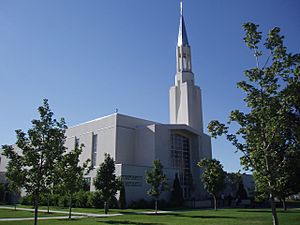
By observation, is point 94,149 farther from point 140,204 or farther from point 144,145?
point 140,204

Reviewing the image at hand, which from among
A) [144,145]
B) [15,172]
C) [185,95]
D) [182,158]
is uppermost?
[185,95]

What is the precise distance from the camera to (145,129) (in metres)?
46.6

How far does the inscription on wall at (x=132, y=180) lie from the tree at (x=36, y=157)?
2436 centimetres

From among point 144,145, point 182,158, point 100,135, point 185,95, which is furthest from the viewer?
point 185,95

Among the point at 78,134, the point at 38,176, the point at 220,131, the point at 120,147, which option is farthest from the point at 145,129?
the point at 220,131

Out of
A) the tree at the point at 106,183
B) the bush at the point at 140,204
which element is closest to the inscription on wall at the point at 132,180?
the bush at the point at 140,204

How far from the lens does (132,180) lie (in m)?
37.9

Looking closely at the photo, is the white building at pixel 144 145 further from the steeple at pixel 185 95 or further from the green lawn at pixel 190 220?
the green lawn at pixel 190 220

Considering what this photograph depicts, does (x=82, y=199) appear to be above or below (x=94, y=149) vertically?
below

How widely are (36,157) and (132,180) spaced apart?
26172 mm

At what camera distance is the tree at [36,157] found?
12.8m

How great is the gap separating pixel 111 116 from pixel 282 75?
3888 cm

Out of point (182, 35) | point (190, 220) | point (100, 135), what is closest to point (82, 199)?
point (100, 135)

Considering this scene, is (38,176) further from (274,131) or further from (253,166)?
(274,131)
